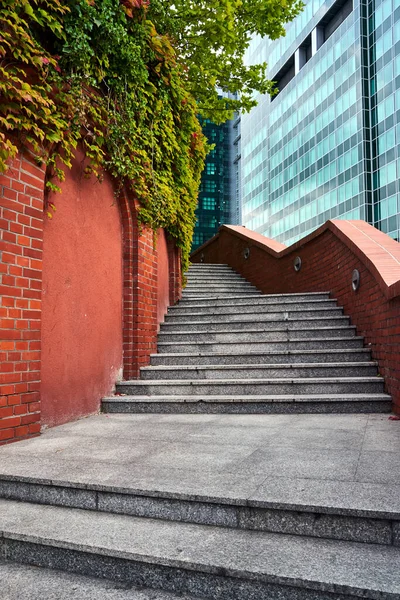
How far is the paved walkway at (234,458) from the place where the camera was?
2.21 m

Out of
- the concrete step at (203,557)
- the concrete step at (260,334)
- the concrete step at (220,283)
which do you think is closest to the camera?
the concrete step at (203,557)

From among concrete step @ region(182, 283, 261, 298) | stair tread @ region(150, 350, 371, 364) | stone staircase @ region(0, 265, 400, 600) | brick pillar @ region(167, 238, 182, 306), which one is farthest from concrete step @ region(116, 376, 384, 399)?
concrete step @ region(182, 283, 261, 298)

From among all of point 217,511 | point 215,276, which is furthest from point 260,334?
point 215,276

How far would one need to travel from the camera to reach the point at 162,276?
22.7ft

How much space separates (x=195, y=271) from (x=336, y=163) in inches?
1245

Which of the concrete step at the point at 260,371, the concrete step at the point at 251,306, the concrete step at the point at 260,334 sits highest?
the concrete step at the point at 251,306

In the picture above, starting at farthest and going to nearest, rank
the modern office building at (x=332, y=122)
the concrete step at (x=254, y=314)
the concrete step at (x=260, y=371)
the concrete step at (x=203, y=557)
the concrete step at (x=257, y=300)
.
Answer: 1. the modern office building at (x=332, y=122)
2. the concrete step at (x=257, y=300)
3. the concrete step at (x=254, y=314)
4. the concrete step at (x=260, y=371)
5. the concrete step at (x=203, y=557)

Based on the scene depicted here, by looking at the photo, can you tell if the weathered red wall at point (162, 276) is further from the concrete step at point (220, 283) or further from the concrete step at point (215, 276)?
the concrete step at point (215, 276)

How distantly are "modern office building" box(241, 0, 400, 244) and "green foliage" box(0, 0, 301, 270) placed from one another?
88.4 feet

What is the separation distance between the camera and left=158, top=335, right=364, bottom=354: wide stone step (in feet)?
17.8

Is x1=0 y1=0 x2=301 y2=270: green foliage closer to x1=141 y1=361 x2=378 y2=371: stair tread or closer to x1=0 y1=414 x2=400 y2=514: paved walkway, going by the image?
x1=141 y1=361 x2=378 y2=371: stair tread

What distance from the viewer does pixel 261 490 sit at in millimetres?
2207

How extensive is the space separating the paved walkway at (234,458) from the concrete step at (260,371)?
0.77m

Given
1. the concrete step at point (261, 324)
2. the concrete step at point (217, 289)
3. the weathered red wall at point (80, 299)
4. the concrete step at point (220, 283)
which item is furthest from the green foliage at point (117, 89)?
the concrete step at point (261, 324)
